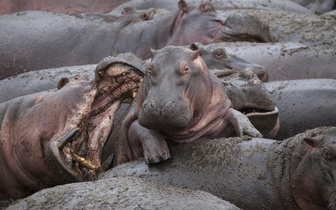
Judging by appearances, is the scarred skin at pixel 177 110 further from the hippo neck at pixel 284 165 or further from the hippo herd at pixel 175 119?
the hippo neck at pixel 284 165

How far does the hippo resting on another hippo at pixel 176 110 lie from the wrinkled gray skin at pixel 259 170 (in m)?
0.12

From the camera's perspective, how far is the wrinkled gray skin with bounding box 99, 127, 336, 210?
2973 mm

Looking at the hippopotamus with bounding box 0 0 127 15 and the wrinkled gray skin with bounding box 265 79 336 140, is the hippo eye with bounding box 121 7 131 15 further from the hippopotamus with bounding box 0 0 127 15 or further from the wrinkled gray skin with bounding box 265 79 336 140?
→ the wrinkled gray skin with bounding box 265 79 336 140

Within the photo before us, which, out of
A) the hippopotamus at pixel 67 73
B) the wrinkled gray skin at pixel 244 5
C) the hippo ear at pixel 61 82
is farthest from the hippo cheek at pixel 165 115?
the wrinkled gray skin at pixel 244 5

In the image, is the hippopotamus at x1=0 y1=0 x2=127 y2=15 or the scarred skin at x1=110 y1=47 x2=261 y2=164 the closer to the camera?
the scarred skin at x1=110 y1=47 x2=261 y2=164

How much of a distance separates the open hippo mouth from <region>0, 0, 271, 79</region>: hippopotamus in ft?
6.87

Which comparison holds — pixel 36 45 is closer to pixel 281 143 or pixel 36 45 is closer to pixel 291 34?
pixel 291 34

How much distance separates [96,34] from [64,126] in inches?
106

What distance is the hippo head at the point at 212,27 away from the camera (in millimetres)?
6309

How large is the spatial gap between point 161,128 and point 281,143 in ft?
2.12

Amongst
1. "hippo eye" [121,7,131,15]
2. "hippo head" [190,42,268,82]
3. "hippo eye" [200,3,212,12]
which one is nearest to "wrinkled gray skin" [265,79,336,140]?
"hippo head" [190,42,268,82]

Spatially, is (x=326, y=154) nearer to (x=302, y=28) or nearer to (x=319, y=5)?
(x=302, y=28)

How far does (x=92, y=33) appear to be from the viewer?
21.7 ft

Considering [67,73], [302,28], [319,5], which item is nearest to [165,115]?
[67,73]
